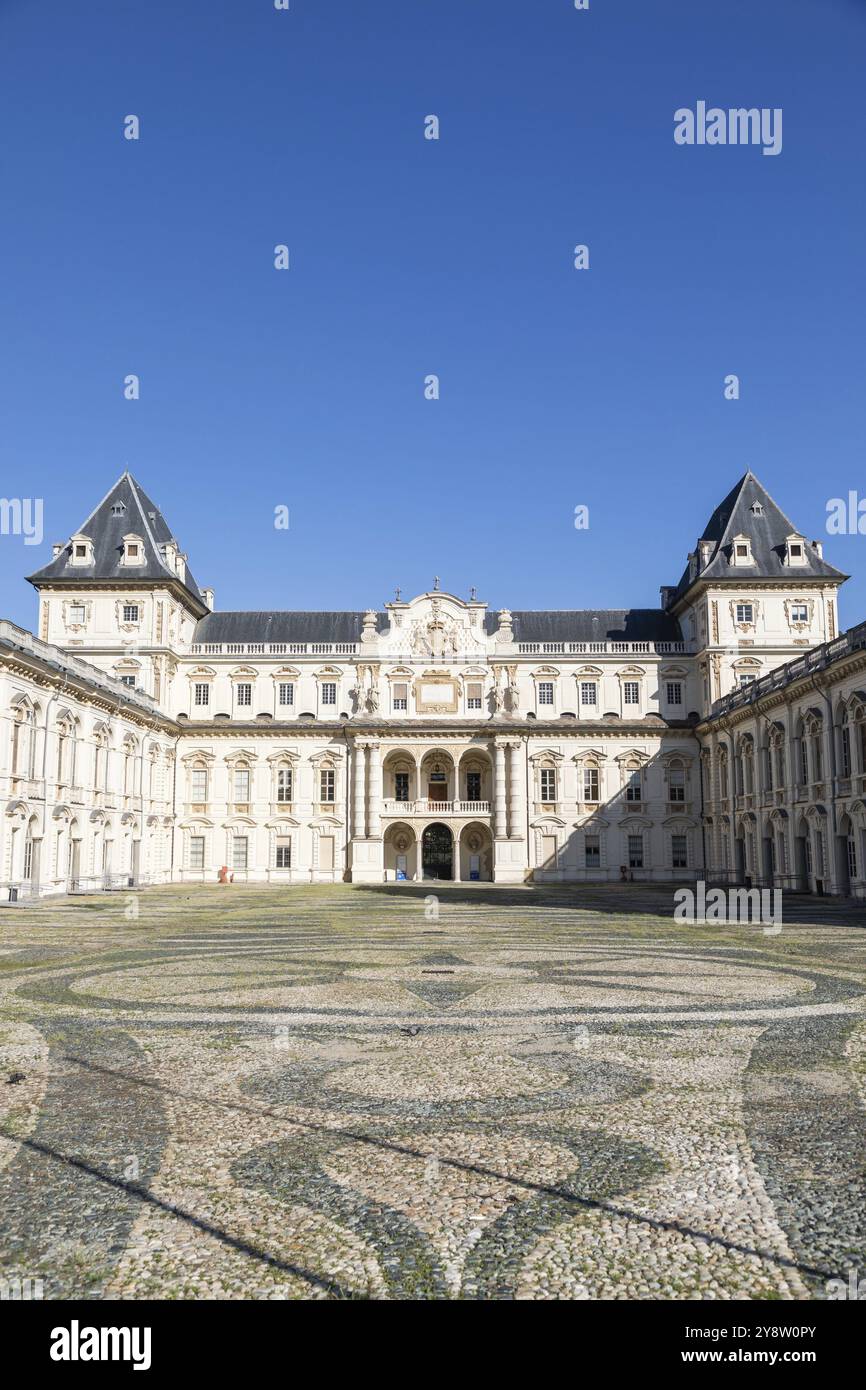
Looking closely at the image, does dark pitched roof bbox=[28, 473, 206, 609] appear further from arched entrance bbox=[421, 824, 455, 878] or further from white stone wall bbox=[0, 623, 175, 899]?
arched entrance bbox=[421, 824, 455, 878]

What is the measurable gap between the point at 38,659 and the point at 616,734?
3798 centimetres

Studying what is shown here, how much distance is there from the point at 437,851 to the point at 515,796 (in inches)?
283

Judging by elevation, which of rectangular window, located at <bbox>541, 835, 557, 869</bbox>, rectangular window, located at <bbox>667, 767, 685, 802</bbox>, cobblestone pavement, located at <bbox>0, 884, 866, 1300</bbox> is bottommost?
cobblestone pavement, located at <bbox>0, 884, 866, 1300</bbox>

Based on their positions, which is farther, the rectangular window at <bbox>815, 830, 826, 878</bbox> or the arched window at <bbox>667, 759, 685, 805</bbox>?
the arched window at <bbox>667, 759, 685, 805</bbox>

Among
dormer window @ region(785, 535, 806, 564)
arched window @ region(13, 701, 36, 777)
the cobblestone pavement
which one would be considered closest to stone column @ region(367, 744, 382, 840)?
arched window @ region(13, 701, 36, 777)

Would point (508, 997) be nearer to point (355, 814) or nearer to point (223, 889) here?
point (223, 889)

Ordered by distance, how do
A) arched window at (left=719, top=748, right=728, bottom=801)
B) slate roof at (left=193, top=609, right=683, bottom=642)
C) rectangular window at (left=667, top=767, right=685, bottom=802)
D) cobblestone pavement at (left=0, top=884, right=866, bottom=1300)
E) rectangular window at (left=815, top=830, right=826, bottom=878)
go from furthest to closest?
slate roof at (left=193, top=609, right=683, bottom=642), rectangular window at (left=667, top=767, right=685, bottom=802), arched window at (left=719, top=748, right=728, bottom=801), rectangular window at (left=815, top=830, right=826, bottom=878), cobblestone pavement at (left=0, top=884, right=866, bottom=1300)

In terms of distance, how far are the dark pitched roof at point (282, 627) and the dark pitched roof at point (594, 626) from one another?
32.7ft

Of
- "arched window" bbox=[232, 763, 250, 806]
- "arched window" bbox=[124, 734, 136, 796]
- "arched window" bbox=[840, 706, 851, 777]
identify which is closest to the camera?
"arched window" bbox=[840, 706, 851, 777]

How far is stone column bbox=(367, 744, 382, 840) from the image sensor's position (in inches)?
2598

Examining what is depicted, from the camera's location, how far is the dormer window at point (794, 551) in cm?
6569

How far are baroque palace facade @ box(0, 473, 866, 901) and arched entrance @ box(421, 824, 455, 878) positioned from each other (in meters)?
0.15

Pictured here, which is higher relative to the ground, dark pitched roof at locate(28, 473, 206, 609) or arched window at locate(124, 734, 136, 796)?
dark pitched roof at locate(28, 473, 206, 609)
